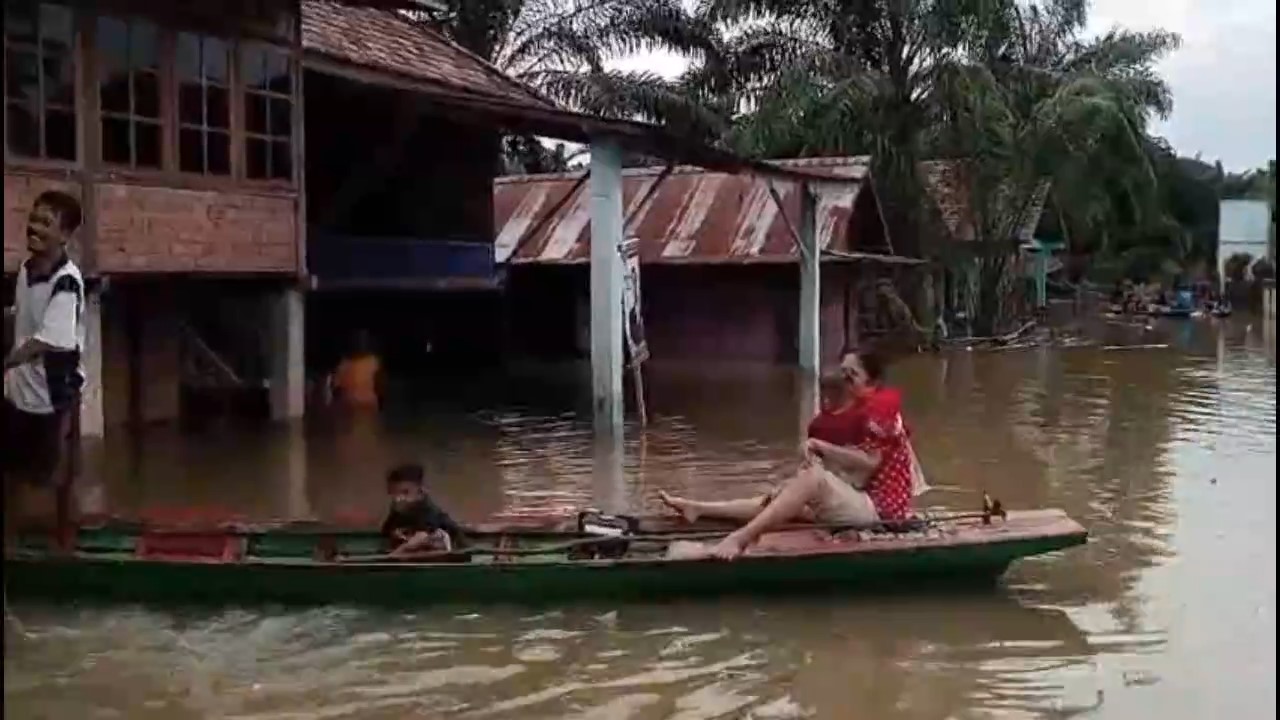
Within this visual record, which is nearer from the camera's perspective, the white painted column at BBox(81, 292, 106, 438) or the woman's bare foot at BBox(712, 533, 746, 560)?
the woman's bare foot at BBox(712, 533, 746, 560)

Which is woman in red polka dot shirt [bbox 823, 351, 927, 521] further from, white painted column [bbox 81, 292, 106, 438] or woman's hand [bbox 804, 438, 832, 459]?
white painted column [bbox 81, 292, 106, 438]

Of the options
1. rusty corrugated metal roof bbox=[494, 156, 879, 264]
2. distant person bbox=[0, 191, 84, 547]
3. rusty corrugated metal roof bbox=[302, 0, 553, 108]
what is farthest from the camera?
rusty corrugated metal roof bbox=[494, 156, 879, 264]

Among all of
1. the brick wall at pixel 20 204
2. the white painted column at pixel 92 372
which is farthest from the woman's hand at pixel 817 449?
the white painted column at pixel 92 372

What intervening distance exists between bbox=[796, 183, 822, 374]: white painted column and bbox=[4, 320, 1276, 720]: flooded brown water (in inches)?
354

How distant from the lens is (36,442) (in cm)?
686

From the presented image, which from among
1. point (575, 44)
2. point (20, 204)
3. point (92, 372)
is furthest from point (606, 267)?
point (575, 44)

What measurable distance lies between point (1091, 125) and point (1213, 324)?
10.4m

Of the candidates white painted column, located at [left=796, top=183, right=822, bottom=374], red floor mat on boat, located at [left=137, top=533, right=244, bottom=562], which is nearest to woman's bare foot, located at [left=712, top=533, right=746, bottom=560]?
red floor mat on boat, located at [left=137, top=533, right=244, bottom=562]

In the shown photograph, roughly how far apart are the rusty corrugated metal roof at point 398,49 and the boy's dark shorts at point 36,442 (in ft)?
25.5

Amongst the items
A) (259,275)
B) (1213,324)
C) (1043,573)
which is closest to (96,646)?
(1043,573)

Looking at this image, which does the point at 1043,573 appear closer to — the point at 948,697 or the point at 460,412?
the point at 948,697

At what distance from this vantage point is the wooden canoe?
24.7 ft

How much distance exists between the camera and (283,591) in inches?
297

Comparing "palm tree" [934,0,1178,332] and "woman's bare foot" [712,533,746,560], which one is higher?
"palm tree" [934,0,1178,332]
